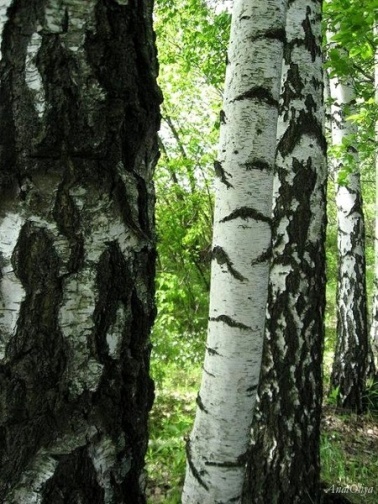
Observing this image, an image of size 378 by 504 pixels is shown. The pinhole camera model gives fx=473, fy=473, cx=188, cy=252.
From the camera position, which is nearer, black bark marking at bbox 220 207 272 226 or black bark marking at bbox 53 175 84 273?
black bark marking at bbox 53 175 84 273

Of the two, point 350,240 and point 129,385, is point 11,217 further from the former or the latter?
point 350,240

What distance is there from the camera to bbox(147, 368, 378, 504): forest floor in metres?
4.12

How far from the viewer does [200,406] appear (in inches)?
90.9

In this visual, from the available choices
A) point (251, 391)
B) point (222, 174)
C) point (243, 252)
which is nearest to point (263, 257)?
point (243, 252)

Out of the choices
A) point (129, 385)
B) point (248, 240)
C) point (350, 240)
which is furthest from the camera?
point (350, 240)

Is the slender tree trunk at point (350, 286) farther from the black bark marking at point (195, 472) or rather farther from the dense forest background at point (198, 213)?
the black bark marking at point (195, 472)

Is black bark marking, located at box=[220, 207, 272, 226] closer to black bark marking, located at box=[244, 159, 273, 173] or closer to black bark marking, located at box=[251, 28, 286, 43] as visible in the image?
black bark marking, located at box=[244, 159, 273, 173]

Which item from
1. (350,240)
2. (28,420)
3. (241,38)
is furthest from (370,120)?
(28,420)

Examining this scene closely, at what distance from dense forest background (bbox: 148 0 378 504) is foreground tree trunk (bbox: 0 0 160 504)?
3115 mm

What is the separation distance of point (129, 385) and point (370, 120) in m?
4.88

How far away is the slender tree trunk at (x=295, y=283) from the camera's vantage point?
128 inches

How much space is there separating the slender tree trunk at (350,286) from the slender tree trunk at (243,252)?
4618mm

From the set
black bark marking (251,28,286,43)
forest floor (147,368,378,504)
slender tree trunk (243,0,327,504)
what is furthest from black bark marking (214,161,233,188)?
forest floor (147,368,378,504)

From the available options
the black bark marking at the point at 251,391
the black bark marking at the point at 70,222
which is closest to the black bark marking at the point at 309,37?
the black bark marking at the point at 251,391
